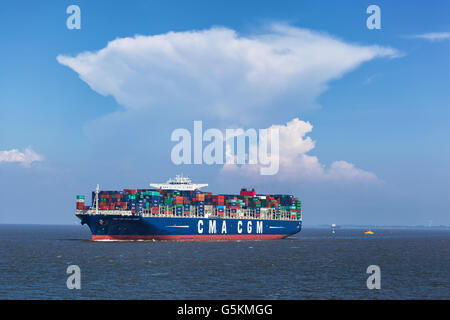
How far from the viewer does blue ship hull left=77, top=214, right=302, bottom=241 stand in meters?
85.3

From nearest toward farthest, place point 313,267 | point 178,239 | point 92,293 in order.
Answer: point 92,293, point 313,267, point 178,239

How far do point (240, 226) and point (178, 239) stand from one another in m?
16.9

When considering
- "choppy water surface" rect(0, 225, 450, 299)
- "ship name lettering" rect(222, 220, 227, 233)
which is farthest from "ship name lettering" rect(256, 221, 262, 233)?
"choppy water surface" rect(0, 225, 450, 299)

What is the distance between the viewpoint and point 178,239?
304 feet

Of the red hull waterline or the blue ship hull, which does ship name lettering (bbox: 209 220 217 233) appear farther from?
the red hull waterline

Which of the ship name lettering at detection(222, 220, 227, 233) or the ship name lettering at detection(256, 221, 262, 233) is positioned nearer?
the ship name lettering at detection(222, 220, 227, 233)

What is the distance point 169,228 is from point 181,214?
4.92m

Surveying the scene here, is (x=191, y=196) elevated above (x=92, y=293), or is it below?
above

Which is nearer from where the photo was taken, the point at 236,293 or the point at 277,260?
the point at 236,293

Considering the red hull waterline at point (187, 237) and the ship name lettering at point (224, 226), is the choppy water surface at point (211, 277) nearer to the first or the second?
the red hull waterline at point (187, 237)

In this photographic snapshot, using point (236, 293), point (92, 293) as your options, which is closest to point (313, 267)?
point (236, 293)

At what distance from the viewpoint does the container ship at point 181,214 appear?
282ft
